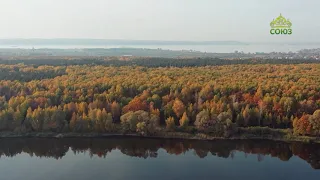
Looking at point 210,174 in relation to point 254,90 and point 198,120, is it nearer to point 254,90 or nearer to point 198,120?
point 198,120

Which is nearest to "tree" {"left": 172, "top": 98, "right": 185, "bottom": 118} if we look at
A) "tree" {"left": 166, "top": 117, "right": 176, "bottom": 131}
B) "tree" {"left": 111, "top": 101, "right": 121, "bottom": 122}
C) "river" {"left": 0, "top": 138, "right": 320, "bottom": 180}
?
"tree" {"left": 166, "top": 117, "right": 176, "bottom": 131}

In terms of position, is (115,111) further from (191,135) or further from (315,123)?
(315,123)

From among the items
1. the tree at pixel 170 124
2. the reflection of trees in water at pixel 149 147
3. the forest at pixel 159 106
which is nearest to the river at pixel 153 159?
the reflection of trees in water at pixel 149 147

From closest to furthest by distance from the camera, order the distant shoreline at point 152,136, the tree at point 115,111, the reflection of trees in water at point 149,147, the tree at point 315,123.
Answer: the reflection of trees in water at point 149,147
the tree at point 315,123
the distant shoreline at point 152,136
the tree at point 115,111

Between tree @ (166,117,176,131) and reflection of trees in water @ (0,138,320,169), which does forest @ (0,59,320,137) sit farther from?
reflection of trees in water @ (0,138,320,169)

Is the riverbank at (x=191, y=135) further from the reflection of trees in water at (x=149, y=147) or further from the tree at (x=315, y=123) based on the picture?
the tree at (x=315, y=123)
